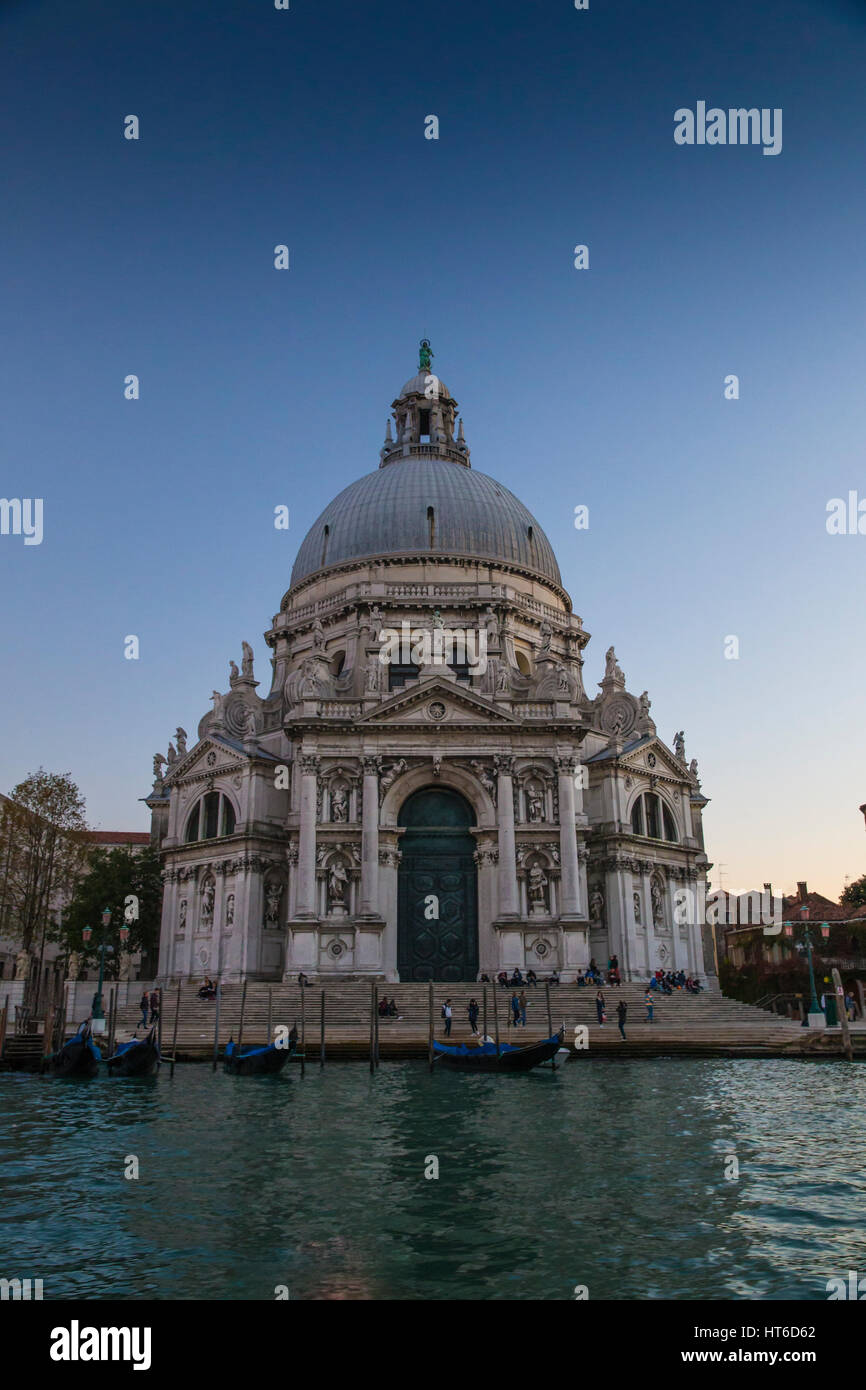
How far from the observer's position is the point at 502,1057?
78.3ft

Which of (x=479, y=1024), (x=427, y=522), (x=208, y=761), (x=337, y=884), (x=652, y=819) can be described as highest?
(x=427, y=522)

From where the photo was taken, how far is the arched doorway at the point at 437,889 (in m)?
35.0

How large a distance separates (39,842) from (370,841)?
42.8ft

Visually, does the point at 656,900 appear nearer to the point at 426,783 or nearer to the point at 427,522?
the point at 426,783

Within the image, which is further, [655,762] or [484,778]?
[655,762]

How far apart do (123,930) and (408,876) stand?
31.1 feet

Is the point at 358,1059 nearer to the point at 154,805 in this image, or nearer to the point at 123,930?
the point at 123,930

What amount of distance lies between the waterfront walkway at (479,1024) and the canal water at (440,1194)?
7735mm

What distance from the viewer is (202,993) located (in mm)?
32688

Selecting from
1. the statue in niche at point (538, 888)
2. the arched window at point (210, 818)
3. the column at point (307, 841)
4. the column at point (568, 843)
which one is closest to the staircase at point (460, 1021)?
the column at point (307, 841)

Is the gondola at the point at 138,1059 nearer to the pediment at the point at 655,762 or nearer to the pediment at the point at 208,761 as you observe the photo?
the pediment at the point at 208,761

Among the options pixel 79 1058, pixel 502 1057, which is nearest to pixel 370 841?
pixel 502 1057

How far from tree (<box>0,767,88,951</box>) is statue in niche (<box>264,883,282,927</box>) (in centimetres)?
750
